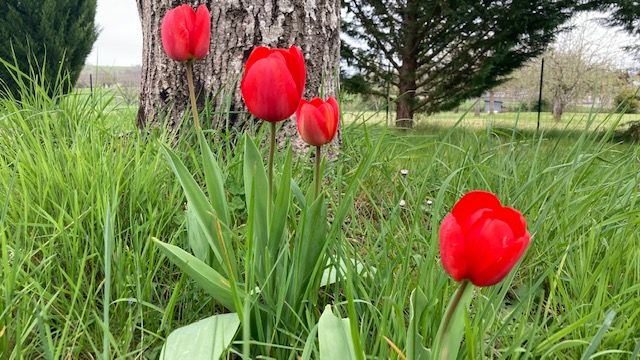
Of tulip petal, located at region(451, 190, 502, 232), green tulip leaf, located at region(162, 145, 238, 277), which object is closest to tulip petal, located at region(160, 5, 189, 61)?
green tulip leaf, located at region(162, 145, 238, 277)

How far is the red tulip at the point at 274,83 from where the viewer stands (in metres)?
0.69

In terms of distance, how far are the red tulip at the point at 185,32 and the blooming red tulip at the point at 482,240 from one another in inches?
22.7

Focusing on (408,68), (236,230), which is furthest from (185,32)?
(408,68)

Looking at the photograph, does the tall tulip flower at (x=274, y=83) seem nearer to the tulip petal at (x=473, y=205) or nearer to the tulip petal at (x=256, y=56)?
the tulip petal at (x=256, y=56)

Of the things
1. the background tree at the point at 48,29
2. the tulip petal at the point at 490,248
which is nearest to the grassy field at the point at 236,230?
the tulip petal at the point at 490,248

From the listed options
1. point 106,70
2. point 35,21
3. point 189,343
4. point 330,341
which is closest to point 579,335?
point 330,341

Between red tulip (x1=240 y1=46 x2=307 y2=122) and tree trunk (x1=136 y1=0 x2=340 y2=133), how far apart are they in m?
0.81

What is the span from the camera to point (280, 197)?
79cm

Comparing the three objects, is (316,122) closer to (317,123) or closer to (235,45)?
(317,123)

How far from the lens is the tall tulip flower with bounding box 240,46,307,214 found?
0.69m

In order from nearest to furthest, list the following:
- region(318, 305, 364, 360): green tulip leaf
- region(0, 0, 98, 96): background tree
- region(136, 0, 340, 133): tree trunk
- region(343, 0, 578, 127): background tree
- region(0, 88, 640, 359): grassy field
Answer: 1. region(318, 305, 364, 360): green tulip leaf
2. region(0, 88, 640, 359): grassy field
3. region(136, 0, 340, 133): tree trunk
4. region(343, 0, 578, 127): background tree
5. region(0, 0, 98, 96): background tree

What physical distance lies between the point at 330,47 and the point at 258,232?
3.44 ft

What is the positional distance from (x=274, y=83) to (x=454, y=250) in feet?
1.15

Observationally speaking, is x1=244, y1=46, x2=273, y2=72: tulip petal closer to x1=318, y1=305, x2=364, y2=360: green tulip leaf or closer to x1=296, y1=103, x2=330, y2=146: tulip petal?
x1=296, y1=103, x2=330, y2=146: tulip petal
